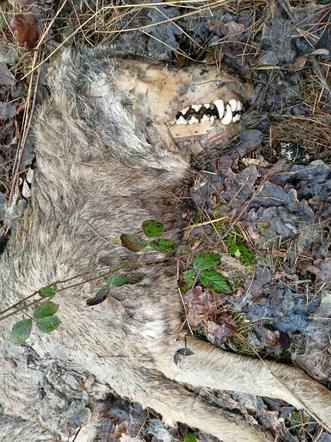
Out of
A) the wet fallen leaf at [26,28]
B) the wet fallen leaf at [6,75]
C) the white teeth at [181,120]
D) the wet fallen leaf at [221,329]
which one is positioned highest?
the wet fallen leaf at [26,28]

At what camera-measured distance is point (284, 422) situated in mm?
3889

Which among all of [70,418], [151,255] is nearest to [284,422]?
[151,255]

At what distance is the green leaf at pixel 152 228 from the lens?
3.75 meters

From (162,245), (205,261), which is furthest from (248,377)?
(162,245)

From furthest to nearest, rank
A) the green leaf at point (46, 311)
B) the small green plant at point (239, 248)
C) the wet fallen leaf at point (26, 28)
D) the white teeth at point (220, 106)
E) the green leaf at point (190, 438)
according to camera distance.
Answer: the wet fallen leaf at point (26, 28) < the green leaf at point (190, 438) < the small green plant at point (239, 248) < the white teeth at point (220, 106) < the green leaf at point (46, 311)

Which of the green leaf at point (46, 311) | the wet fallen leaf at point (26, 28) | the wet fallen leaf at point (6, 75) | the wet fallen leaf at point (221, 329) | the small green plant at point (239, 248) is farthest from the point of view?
the wet fallen leaf at point (6, 75)

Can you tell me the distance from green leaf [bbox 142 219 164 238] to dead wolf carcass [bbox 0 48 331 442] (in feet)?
1.14

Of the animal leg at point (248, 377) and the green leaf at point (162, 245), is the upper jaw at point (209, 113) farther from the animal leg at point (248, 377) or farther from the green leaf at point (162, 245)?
the animal leg at point (248, 377)

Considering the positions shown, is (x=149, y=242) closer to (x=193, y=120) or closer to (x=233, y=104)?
(x=193, y=120)

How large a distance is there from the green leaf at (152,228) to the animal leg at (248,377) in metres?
0.87

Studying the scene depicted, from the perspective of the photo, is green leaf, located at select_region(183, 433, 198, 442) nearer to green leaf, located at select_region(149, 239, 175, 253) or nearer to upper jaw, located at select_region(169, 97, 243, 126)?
green leaf, located at select_region(149, 239, 175, 253)

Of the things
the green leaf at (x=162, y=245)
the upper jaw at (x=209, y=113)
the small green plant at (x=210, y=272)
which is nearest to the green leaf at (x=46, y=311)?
the green leaf at (x=162, y=245)

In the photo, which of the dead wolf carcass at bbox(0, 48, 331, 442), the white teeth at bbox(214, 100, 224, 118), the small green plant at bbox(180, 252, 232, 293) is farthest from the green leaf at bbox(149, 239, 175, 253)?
the white teeth at bbox(214, 100, 224, 118)

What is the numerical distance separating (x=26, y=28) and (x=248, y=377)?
10.00 feet
